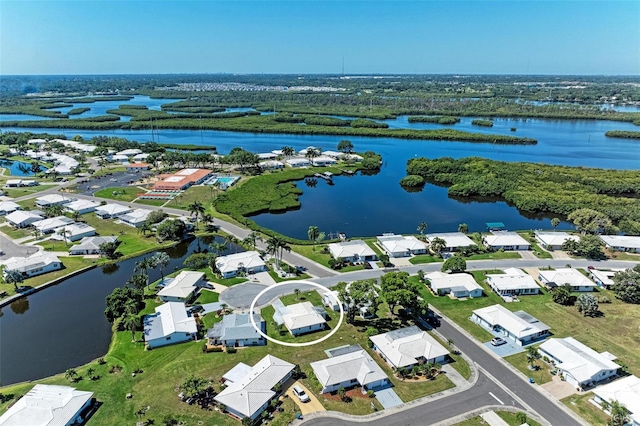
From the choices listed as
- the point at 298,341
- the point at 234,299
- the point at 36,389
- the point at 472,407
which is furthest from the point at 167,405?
the point at 472,407

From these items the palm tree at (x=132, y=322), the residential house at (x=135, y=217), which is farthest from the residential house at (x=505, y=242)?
the residential house at (x=135, y=217)

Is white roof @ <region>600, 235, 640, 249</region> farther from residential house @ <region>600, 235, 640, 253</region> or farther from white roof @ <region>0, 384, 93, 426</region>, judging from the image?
white roof @ <region>0, 384, 93, 426</region>

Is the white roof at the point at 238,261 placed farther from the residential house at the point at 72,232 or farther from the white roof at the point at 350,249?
the residential house at the point at 72,232

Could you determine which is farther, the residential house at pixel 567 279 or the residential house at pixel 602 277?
the residential house at pixel 602 277

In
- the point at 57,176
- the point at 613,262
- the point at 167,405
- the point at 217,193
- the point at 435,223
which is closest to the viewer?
the point at 167,405

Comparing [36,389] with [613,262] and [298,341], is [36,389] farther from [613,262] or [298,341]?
[613,262]

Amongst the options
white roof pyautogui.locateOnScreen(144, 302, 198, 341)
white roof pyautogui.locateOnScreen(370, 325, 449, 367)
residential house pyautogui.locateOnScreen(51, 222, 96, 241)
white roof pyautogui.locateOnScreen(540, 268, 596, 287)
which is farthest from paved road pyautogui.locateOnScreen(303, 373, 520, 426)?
residential house pyautogui.locateOnScreen(51, 222, 96, 241)
